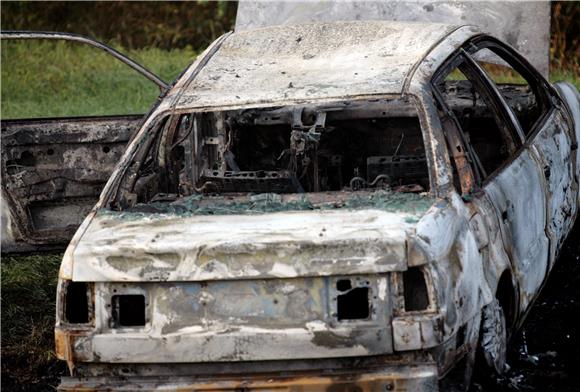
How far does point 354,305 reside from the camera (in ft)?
16.4

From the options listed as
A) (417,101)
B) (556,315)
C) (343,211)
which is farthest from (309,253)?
(556,315)

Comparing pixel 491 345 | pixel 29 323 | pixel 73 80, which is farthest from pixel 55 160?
pixel 73 80

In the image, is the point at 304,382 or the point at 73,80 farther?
the point at 73,80

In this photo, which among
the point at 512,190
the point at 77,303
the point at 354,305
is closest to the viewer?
the point at 354,305

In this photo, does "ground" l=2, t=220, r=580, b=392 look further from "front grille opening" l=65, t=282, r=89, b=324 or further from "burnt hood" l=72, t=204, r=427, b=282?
"front grille opening" l=65, t=282, r=89, b=324

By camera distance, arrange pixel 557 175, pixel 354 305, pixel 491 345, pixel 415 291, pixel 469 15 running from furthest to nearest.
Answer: pixel 469 15
pixel 557 175
pixel 491 345
pixel 354 305
pixel 415 291

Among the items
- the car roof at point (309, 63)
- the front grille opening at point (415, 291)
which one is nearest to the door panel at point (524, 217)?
the car roof at point (309, 63)

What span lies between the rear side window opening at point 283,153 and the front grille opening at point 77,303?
26.2 inches

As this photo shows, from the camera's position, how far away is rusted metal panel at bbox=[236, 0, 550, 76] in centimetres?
974

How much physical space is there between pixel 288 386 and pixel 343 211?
791 millimetres

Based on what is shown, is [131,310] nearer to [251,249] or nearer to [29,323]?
[251,249]

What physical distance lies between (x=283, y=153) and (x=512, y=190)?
1.32 metres

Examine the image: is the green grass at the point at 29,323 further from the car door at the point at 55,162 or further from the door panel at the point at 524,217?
the door panel at the point at 524,217

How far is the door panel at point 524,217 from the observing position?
18.6 feet
